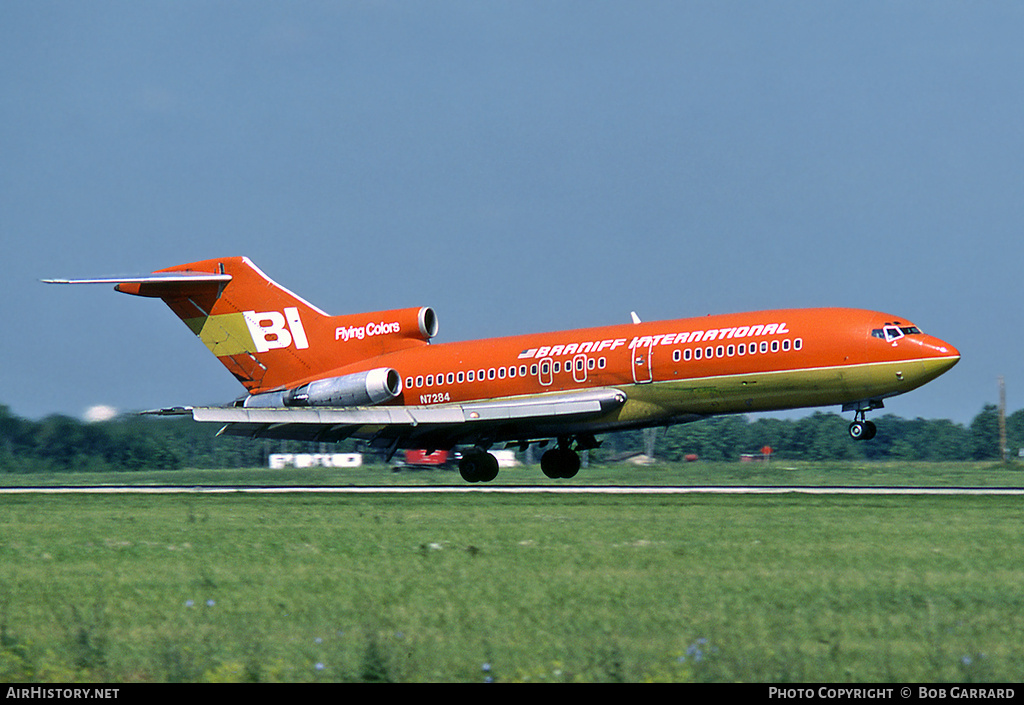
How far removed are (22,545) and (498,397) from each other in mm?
21798

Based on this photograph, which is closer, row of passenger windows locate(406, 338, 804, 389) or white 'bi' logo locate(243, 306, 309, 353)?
row of passenger windows locate(406, 338, 804, 389)

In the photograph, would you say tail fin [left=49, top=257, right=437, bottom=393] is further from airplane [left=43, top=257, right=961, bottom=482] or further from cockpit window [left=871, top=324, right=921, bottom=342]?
cockpit window [left=871, top=324, right=921, bottom=342]

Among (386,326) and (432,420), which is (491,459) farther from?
(386,326)

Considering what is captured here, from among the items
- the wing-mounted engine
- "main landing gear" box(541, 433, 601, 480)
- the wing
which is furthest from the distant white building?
the wing

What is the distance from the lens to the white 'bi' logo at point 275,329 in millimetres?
43875

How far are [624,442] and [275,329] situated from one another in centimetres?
3755

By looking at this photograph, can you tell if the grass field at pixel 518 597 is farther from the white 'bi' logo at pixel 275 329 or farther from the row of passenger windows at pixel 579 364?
the white 'bi' logo at pixel 275 329

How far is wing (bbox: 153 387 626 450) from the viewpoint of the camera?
37.1 m

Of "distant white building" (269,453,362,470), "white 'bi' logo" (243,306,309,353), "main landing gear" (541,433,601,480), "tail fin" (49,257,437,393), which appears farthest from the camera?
"distant white building" (269,453,362,470)

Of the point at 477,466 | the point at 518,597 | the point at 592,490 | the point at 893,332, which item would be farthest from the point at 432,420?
the point at 518,597

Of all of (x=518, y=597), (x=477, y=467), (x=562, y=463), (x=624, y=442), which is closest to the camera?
(x=518, y=597)

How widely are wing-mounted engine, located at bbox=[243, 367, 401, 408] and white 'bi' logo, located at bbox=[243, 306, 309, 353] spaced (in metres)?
2.54

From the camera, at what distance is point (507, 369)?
39.2 metres
